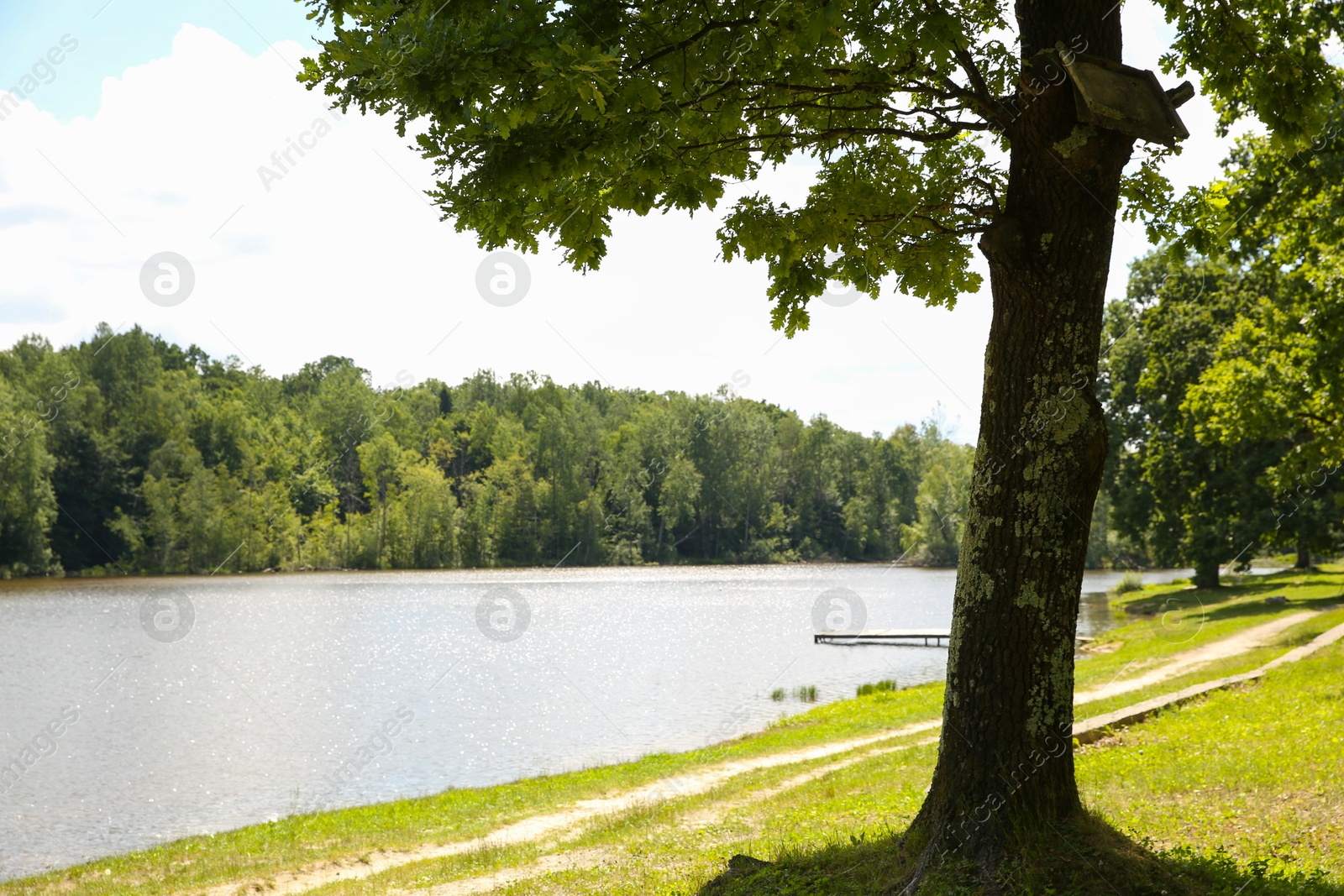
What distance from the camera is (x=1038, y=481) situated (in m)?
5.82

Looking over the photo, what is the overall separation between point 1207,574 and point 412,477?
2744 inches

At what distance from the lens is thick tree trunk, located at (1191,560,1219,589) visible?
38.5 m

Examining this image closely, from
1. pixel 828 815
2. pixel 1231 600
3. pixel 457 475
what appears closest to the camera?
pixel 828 815

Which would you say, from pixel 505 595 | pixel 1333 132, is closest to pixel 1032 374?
pixel 1333 132

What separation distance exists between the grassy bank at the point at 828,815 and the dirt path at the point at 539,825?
0.23 m

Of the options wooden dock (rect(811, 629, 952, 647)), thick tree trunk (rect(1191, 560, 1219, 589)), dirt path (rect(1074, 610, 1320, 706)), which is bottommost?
wooden dock (rect(811, 629, 952, 647))

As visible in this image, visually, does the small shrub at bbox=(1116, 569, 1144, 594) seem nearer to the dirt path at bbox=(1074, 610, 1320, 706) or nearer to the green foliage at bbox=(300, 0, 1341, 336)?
the dirt path at bbox=(1074, 610, 1320, 706)

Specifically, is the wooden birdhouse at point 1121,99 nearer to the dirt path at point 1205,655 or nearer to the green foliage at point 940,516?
the dirt path at point 1205,655

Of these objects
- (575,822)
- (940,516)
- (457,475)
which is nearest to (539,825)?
(575,822)

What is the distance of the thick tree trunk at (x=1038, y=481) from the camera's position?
5.82 metres

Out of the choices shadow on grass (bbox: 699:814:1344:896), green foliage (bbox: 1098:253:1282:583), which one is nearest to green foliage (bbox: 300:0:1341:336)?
shadow on grass (bbox: 699:814:1344:896)

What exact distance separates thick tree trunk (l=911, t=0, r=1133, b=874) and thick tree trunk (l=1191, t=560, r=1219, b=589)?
37.3 m

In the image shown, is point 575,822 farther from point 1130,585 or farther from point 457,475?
point 457,475

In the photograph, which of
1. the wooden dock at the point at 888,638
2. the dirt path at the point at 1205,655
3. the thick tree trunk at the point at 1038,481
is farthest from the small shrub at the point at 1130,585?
the thick tree trunk at the point at 1038,481
